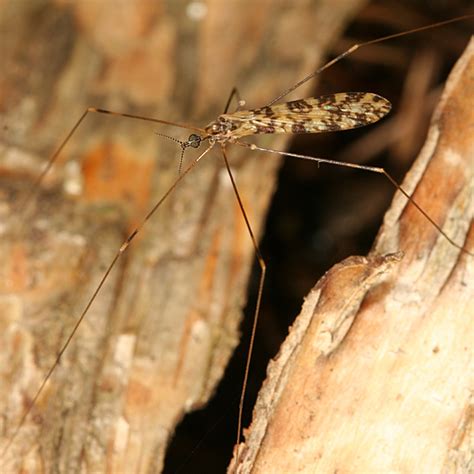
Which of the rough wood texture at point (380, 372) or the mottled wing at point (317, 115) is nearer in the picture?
the rough wood texture at point (380, 372)

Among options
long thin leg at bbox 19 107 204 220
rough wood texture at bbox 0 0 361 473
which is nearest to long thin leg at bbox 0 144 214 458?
rough wood texture at bbox 0 0 361 473

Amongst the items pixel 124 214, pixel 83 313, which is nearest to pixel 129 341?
pixel 83 313

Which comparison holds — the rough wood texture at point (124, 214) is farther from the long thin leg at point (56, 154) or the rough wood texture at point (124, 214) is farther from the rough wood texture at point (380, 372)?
the rough wood texture at point (380, 372)

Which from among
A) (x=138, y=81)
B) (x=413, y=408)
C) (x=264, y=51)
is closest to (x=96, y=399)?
(x=413, y=408)

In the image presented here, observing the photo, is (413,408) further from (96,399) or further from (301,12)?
(301,12)

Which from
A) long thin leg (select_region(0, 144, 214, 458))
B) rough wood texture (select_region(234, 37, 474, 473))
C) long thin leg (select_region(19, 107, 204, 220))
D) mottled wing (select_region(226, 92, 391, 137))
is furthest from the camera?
long thin leg (select_region(19, 107, 204, 220))

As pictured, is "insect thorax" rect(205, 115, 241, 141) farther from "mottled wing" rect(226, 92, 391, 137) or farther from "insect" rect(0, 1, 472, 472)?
"insect" rect(0, 1, 472, 472)

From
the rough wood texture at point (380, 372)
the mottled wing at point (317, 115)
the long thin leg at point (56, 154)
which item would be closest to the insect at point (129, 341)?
the long thin leg at point (56, 154)
